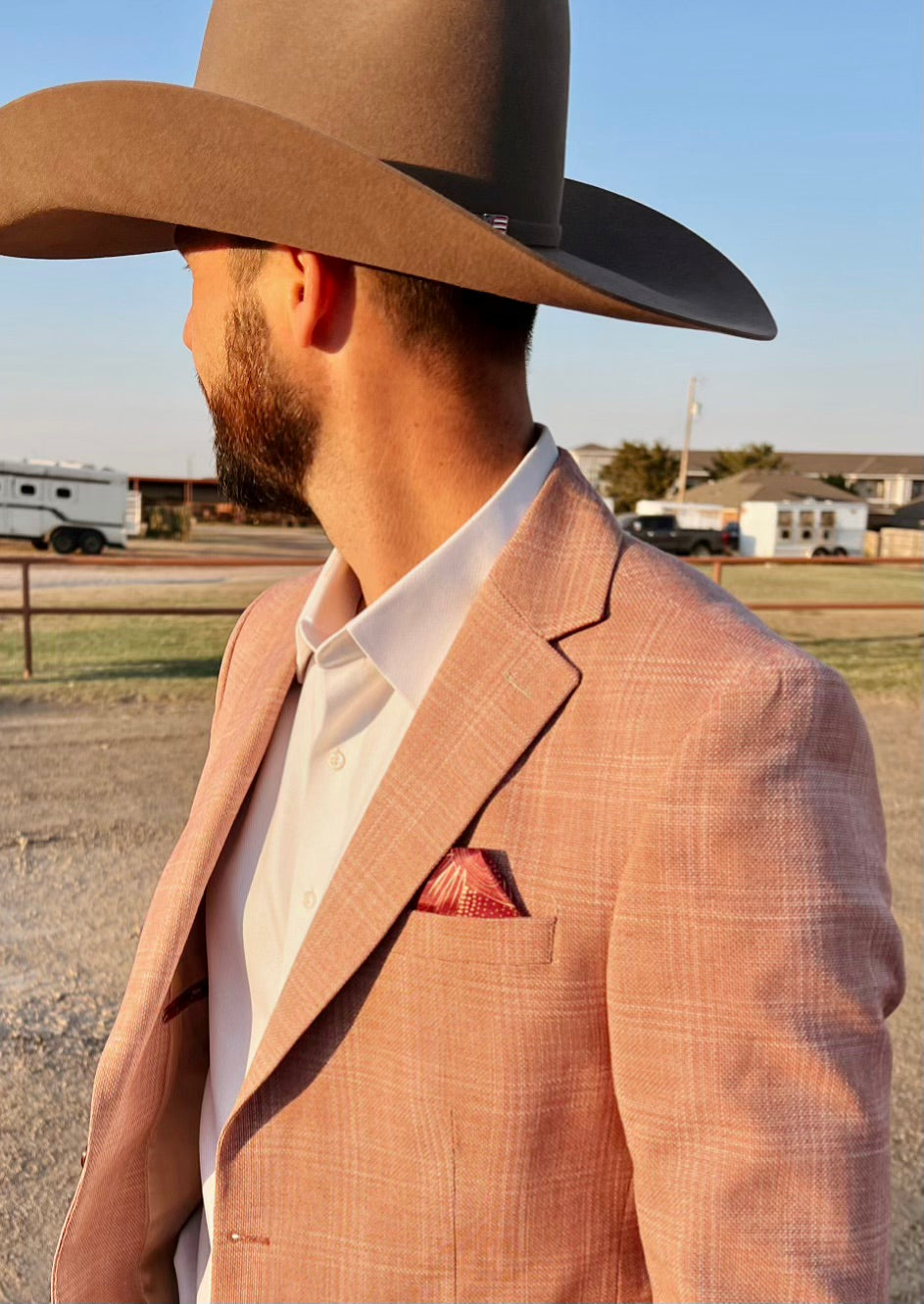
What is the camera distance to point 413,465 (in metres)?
1.20

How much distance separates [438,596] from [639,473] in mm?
54641

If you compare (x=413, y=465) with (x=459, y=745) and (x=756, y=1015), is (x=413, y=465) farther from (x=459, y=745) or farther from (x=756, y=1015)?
(x=756, y=1015)

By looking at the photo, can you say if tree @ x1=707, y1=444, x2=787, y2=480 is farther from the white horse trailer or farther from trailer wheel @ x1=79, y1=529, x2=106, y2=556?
trailer wheel @ x1=79, y1=529, x2=106, y2=556

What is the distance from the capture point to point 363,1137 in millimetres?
1097

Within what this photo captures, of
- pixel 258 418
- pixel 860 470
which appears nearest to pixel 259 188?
pixel 258 418

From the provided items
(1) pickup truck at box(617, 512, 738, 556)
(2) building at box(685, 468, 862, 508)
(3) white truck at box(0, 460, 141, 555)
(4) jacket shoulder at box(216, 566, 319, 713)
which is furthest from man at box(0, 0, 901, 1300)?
(2) building at box(685, 468, 862, 508)

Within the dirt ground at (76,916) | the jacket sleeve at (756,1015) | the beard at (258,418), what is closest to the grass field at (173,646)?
the dirt ground at (76,916)

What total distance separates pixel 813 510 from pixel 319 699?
37.9 m

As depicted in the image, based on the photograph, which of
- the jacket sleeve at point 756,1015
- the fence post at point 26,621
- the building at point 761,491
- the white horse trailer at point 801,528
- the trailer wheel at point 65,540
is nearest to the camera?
the jacket sleeve at point 756,1015

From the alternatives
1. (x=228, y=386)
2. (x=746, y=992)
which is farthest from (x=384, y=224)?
(x=746, y=992)

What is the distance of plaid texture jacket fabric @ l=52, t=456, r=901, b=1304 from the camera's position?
3.16 ft

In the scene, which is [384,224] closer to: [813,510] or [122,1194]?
[122,1194]

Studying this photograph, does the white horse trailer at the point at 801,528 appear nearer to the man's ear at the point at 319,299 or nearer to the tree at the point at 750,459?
the tree at the point at 750,459

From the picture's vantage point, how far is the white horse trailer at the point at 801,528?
36.9 meters
